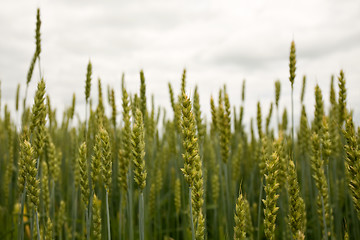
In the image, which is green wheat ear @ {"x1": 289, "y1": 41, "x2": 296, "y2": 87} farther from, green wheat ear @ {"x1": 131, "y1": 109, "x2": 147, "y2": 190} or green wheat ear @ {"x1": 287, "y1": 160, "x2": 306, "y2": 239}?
green wheat ear @ {"x1": 131, "y1": 109, "x2": 147, "y2": 190}

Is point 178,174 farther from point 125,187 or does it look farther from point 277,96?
point 277,96

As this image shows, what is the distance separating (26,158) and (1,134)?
165 inches

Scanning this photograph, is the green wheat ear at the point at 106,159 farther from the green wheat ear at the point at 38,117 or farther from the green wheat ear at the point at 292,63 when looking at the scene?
the green wheat ear at the point at 292,63

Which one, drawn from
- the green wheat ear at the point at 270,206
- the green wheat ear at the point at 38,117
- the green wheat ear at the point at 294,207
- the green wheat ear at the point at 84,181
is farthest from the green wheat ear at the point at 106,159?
the green wheat ear at the point at 294,207

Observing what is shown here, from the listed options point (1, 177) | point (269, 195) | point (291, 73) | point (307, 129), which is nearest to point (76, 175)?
point (269, 195)

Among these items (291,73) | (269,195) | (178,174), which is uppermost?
(291,73)

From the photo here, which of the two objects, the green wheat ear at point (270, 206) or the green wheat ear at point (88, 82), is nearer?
the green wheat ear at point (270, 206)

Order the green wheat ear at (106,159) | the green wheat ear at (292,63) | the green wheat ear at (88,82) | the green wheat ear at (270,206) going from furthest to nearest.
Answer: the green wheat ear at (88,82), the green wheat ear at (292,63), the green wheat ear at (106,159), the green wheat ear at (270,206)

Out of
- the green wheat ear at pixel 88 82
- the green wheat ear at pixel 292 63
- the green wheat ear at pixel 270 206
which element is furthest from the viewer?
the green wheat ear at pixel 88 82

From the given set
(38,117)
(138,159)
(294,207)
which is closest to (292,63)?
(294,207)

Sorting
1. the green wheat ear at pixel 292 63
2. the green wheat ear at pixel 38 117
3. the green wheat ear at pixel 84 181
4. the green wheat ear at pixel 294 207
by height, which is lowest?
the green wheat ear at pixel 294 207

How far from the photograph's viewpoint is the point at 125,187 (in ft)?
6.14

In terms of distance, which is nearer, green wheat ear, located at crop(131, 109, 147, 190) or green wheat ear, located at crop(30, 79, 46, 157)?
green wheat ear, located at crop(131, 109, 147, 190)

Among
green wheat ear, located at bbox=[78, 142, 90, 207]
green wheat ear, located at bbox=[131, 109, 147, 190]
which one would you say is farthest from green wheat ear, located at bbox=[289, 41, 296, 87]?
green wheat ear, located at bbox=[78, 142, 90, 207]
